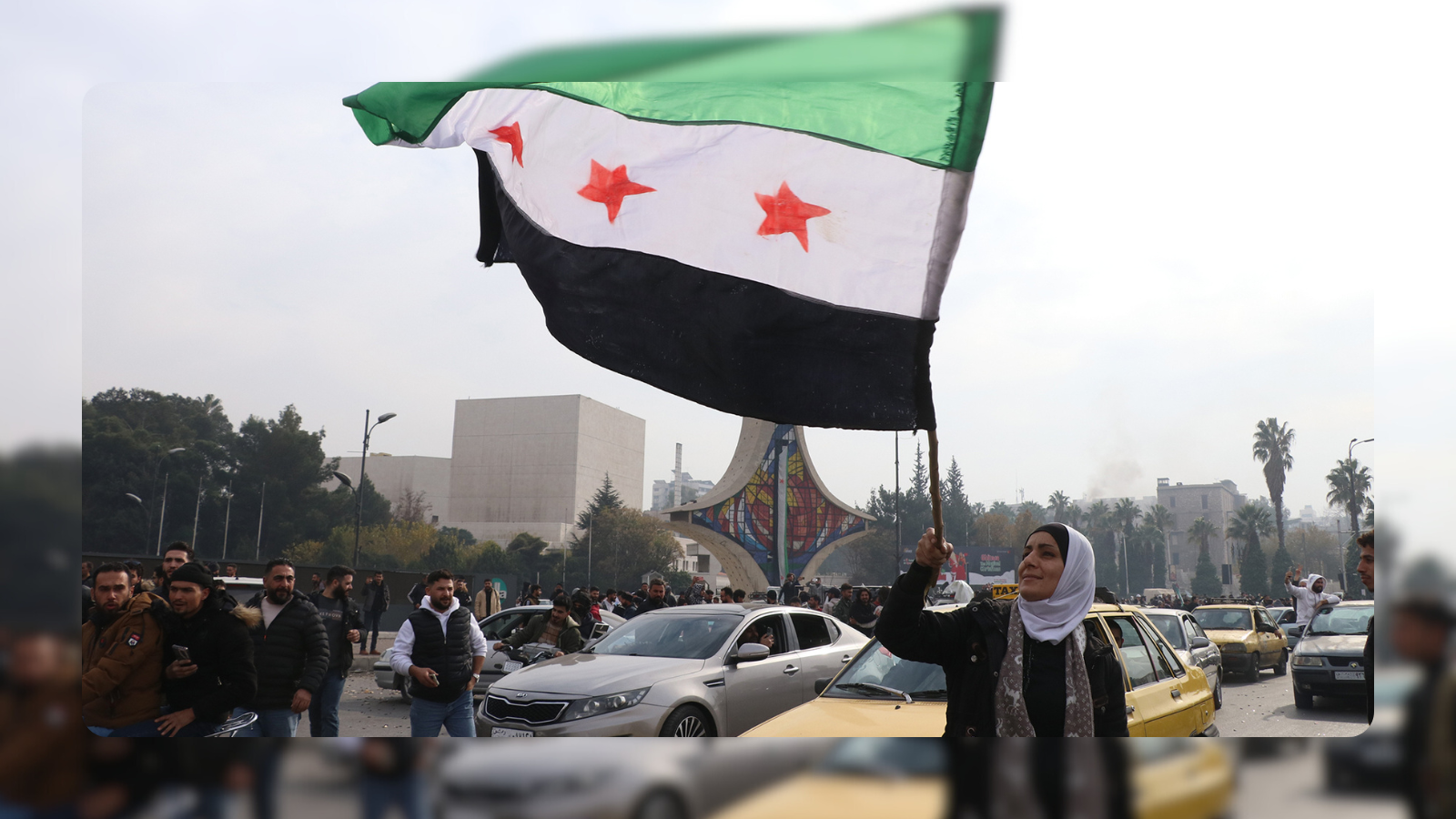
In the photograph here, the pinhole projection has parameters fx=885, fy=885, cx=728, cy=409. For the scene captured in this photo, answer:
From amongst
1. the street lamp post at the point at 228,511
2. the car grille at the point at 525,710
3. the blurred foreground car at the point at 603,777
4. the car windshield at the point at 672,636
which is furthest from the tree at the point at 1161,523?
the blurred foreground car at the point at 603,777

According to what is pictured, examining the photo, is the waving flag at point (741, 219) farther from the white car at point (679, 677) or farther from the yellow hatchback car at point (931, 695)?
the white car at point (679, 677)

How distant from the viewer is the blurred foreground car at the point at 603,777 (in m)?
1.29

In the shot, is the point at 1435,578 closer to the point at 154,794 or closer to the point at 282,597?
the point at 154,794

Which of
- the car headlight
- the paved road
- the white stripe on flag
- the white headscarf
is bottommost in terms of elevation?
the paved road

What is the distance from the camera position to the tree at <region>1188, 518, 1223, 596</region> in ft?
178

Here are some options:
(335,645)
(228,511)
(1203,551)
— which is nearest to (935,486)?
(335,645)

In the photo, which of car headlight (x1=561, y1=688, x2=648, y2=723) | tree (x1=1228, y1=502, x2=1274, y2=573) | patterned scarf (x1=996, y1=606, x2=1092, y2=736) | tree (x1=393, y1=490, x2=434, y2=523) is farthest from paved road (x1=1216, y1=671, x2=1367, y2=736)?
tree (x1=393, y1=490, x2=434, y2=523)

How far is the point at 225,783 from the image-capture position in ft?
4.58

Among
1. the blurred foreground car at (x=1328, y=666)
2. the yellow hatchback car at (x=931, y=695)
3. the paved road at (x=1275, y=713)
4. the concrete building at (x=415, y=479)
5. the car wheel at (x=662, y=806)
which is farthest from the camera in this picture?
the concrete building at (x=415, y=479)

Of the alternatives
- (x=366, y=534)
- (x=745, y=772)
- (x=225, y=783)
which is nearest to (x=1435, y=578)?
(x=745, y=772)

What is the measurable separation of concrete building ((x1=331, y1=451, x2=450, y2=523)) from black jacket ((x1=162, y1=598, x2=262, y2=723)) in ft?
261

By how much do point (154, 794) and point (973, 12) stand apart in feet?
7.03

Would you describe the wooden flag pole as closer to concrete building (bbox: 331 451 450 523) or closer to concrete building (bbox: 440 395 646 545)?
concrete building (bbox: 440 395 646 545)

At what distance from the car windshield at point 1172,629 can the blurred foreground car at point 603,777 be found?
39.8 ft
